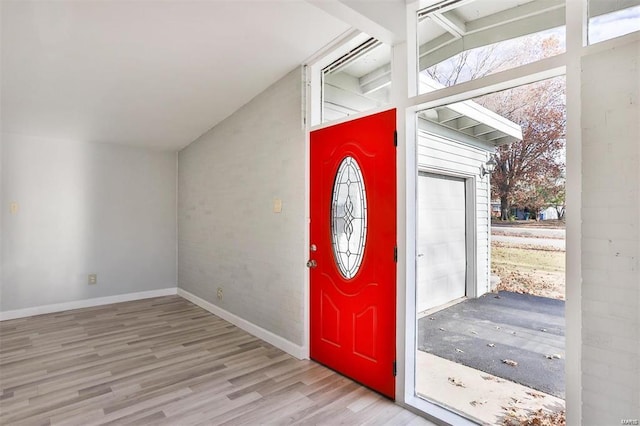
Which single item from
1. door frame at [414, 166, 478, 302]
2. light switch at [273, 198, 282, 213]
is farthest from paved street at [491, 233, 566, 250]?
light switch at [273, 198, 282, 213]

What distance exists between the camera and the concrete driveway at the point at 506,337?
6.62 ft

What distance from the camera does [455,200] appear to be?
2672mm

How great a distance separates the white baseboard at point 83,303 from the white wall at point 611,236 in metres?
5.33

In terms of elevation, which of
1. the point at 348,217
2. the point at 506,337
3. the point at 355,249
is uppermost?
the point at 348,217

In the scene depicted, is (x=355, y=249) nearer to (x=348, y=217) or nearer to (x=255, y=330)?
(x=348, y=217)

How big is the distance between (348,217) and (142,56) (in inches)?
86.0

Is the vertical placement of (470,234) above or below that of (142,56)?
below

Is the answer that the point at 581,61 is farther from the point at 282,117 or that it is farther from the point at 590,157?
the point at 282,117

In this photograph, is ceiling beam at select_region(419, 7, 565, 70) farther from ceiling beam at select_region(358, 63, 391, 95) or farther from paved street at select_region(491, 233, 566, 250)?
paved street at select_region(491, 233, 566, 250)

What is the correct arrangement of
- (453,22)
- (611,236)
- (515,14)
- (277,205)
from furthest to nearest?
(277,205)
(453,22)
(515,14)
(611,236)

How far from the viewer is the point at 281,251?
3.42 metres

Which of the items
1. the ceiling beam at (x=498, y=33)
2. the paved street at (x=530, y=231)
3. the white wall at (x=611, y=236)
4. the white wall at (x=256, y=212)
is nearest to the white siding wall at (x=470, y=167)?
the paved street at (x=530, y=231)

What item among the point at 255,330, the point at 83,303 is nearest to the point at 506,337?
the point at 255,330

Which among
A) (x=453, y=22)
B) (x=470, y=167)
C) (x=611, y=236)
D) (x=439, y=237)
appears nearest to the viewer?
(x=611, y=236)
